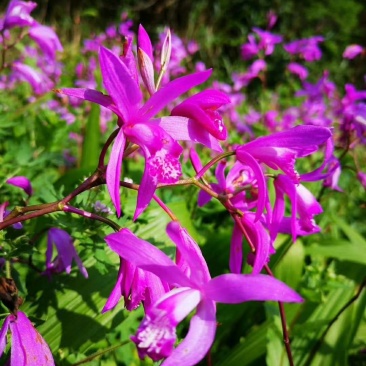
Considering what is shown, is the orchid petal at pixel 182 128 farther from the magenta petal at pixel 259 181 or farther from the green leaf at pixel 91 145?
the green leaf at pixel 91 145

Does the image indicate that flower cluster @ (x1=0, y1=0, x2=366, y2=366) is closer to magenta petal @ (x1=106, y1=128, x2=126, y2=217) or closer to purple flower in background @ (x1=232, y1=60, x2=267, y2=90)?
magenta petal @ (x1=106, y1=128, x2=126, y2=217)

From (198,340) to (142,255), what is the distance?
0.15 metres

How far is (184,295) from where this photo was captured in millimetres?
717

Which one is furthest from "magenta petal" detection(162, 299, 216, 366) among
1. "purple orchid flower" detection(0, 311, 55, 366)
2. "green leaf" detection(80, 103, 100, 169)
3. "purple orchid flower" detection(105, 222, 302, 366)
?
"green leaf" detection(80, 103, 100, 169)

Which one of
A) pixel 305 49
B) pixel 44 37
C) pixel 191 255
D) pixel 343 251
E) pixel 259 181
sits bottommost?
pixel 343 251

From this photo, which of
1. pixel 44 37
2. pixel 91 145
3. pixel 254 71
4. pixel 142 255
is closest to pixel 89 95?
pixel 142 255

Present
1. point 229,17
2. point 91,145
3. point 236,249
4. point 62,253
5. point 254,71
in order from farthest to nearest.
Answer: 1. point 229,17
2. point 254,71
3. point 91,145
4. point 62,253
5. point 236,249

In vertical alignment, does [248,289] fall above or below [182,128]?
below

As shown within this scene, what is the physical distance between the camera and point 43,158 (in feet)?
5.20

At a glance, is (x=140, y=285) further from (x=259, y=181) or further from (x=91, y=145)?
(x=91, y=145)

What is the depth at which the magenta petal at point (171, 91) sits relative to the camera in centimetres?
71

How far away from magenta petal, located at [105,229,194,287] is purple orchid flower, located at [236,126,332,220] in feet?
0.76

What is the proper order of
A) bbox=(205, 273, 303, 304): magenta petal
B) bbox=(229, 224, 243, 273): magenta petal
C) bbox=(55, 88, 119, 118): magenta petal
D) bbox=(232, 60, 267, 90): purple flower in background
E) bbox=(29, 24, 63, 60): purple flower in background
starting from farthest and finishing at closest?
1. bbox=(232, 60, 267, 90): purple flower in background
2. bbox=(29, 24, 63, 60): purple flower in background
3. bbox=(229, 224, 243, 273): magenta petal
4. bbox=(55, 88, 119, 118): magenta petal
5. bbox=(205, 273, 303, 304): magenta petal

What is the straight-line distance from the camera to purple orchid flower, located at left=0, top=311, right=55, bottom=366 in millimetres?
778
